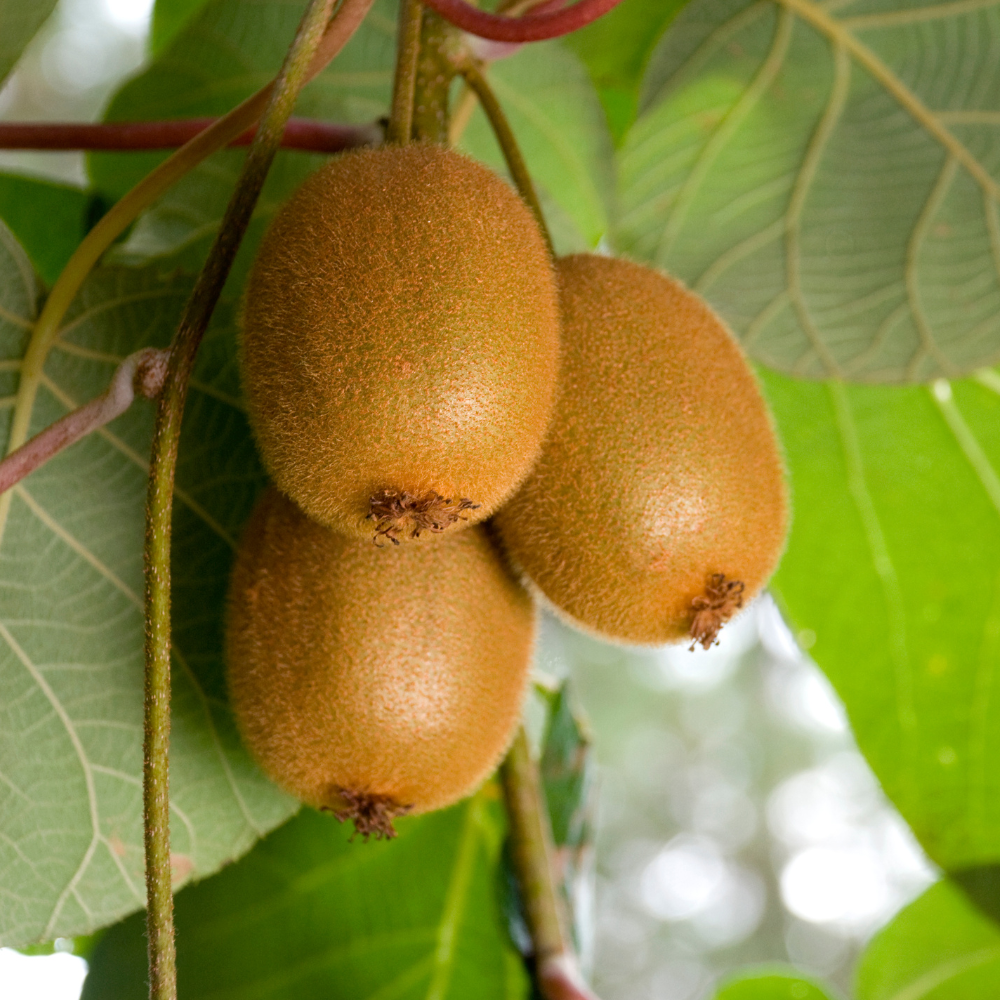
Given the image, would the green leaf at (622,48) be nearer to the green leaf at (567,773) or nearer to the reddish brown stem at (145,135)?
the reddish brown stem at (145,135)

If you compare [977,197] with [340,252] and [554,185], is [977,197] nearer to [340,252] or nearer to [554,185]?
[554,185]

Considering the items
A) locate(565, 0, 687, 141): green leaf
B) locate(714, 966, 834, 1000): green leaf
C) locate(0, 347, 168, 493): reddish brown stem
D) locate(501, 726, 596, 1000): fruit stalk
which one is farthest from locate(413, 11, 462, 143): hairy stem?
locate(714, 966, 834, 1000): green leaf

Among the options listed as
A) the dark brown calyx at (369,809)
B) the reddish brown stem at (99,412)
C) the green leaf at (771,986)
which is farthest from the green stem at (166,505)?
the green leaf at (771,986)

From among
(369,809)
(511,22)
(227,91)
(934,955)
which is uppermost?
(511,22)

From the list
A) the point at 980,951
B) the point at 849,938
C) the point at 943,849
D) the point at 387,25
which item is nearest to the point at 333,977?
the point at 943,849

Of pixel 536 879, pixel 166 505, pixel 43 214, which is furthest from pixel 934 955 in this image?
pixel 43 214

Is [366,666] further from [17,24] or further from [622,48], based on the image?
[622,48]
